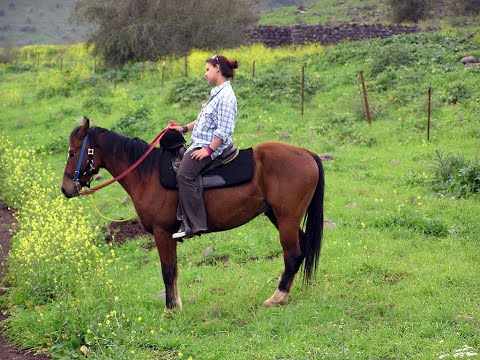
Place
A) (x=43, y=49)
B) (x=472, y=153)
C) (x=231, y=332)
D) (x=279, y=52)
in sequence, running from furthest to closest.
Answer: (x=43, y=49), (x=279, y=52), (x=472, y=153), (x=231, y=332)

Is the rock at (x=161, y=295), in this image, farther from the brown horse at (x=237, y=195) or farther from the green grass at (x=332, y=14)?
the green grass at (x=332, y=14)

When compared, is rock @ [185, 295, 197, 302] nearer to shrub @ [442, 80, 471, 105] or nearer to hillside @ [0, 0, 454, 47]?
shrub @ [442, 80, 471, 105]

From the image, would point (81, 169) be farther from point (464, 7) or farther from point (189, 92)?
point (464, 7)

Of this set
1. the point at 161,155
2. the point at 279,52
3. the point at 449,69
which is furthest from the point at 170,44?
the point at 161,155

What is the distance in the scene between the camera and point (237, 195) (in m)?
7.04

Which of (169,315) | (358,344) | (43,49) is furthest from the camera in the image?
(43,49)

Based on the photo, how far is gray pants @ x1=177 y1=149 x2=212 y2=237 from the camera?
269 inches

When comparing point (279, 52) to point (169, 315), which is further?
point (279, 52)

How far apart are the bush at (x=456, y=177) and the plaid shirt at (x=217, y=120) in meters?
5.26

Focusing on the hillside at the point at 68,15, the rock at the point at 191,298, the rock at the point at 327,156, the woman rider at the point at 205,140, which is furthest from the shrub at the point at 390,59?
the hillside at the point at 68,15

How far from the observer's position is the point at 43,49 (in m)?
49.4

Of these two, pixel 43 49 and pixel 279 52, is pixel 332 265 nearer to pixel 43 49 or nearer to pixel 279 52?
pixel 279 52

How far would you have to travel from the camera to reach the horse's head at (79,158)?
23.6 feet

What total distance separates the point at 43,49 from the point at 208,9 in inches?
858
